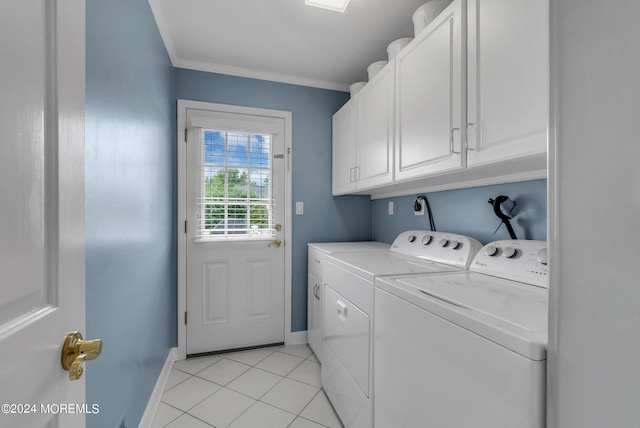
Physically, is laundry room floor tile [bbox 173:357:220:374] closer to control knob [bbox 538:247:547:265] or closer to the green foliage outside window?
the green foliage outside window

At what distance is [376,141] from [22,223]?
1.76m

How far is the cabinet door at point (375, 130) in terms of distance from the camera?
1.73 metres

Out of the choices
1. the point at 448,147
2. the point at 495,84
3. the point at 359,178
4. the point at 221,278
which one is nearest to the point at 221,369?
the point at 221,278

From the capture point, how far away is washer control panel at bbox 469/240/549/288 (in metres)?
1.04

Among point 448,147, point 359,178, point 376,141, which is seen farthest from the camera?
point 359,178

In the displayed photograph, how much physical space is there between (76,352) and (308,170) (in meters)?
2.27

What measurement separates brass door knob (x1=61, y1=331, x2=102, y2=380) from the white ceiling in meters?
1.93

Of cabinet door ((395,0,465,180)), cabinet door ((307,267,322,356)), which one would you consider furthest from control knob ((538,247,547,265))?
cabinet door ((307,267,322,356))

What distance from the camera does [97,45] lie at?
927 millimetres

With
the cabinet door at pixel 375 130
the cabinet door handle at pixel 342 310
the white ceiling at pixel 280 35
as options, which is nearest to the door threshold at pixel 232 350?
the cabinet door handle at pixel 342 310

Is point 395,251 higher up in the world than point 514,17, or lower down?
lower down

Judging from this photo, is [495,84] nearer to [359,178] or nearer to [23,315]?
[359,178]

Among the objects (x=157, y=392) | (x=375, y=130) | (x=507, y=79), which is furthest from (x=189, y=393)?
(x=507, y=79)

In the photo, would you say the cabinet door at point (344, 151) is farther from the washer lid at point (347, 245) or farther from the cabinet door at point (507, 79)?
the cabinet door at point (507, 79)
